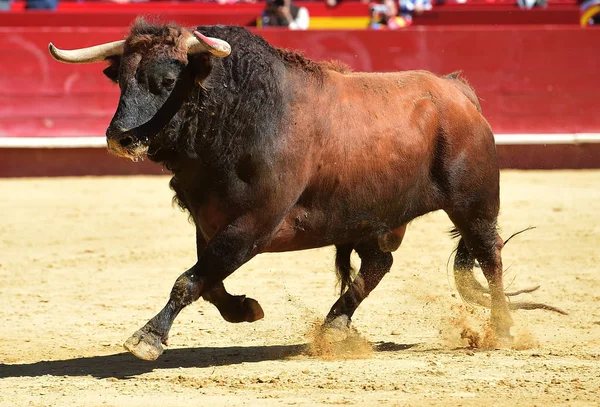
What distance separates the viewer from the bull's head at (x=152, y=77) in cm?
434

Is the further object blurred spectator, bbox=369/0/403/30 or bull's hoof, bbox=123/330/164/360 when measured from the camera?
blurred spectator, bbox=369/0/403/30

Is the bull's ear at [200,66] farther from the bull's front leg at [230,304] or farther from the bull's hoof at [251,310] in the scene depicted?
the bull's hoof at [251,310]

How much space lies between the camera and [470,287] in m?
5.45

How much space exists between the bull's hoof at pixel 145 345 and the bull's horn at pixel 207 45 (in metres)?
1.21

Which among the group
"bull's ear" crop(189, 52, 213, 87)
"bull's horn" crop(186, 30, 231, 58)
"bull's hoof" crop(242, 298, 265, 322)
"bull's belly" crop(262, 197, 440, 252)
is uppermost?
"bull's horn" crop(186, 30, 231, 58)

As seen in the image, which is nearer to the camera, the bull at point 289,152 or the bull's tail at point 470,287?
the bull at point 289,152

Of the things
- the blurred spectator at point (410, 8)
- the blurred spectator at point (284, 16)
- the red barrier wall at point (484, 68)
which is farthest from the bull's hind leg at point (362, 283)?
the blurred spectator at point (410, 8)

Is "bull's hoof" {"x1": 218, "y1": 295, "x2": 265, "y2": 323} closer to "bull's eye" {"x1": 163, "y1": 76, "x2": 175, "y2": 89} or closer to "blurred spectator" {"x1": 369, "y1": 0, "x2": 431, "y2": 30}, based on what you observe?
"bull's eye" {"x1": 163, "y1": 76, "x2": 175, "y2": 89}

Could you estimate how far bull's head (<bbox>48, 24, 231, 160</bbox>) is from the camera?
4340 mm

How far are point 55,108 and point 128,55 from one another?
6981 millimetres

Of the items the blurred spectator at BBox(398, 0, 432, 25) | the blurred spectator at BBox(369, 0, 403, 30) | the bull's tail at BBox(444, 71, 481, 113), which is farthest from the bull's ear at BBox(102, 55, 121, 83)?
the blurred spectator at BBox(398, 0, 432, 25)

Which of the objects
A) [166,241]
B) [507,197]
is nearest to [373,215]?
[166,241]

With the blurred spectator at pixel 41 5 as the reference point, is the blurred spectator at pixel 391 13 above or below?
below

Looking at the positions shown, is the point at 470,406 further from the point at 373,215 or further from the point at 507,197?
the point at 507,197
